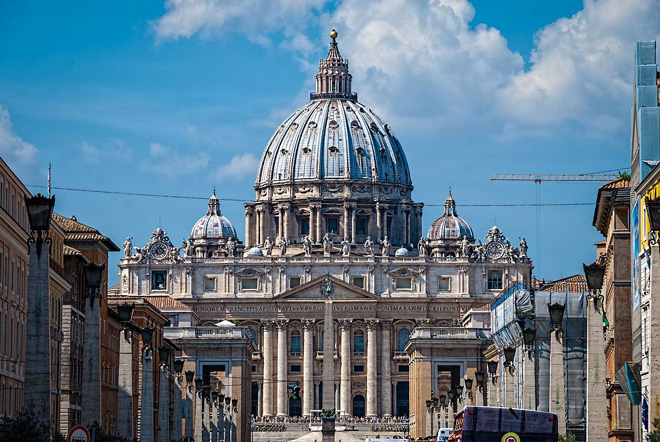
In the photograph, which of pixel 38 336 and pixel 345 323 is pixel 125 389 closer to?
pixel 38 336

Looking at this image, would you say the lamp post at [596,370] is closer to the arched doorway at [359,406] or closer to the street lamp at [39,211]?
the street lamp at [39,211]

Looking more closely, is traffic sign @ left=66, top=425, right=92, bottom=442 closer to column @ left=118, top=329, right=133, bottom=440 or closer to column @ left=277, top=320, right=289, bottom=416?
column @ left=118, top=329, right=133, bottom=440

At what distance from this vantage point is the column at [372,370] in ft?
637

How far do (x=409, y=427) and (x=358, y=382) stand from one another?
3289 centimetres

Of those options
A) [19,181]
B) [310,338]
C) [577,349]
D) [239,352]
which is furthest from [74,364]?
[310,338]

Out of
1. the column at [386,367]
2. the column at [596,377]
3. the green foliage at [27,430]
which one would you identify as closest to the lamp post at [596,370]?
the column at [596,377]

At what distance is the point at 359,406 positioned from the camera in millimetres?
199625

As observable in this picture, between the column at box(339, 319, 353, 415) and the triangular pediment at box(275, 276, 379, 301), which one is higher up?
the triangular pediment at box(275, 276, 379, 301)

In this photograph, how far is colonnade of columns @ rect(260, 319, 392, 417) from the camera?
638 ft

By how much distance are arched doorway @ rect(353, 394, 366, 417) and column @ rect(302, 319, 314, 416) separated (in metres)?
5.40

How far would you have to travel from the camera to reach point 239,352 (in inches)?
6019

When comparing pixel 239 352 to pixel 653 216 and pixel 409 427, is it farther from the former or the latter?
pixel 653 216

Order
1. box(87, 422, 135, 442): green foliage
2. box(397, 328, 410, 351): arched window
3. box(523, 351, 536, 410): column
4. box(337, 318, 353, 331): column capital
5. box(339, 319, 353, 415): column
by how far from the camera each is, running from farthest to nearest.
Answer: box(397, 328, 410, 351): arched window → box(337, 318, 353, 331): column capital → box(339, 319, 353, 415): column → box(523, 351, 536, 410): column → box(87, 422, 135, 442): green foliage

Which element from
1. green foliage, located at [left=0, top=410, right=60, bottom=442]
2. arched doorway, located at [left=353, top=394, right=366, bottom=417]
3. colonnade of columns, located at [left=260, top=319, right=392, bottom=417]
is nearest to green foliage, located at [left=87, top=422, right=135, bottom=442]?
green foliage, located at [left=0, top=410, right=60, bottom=442]
